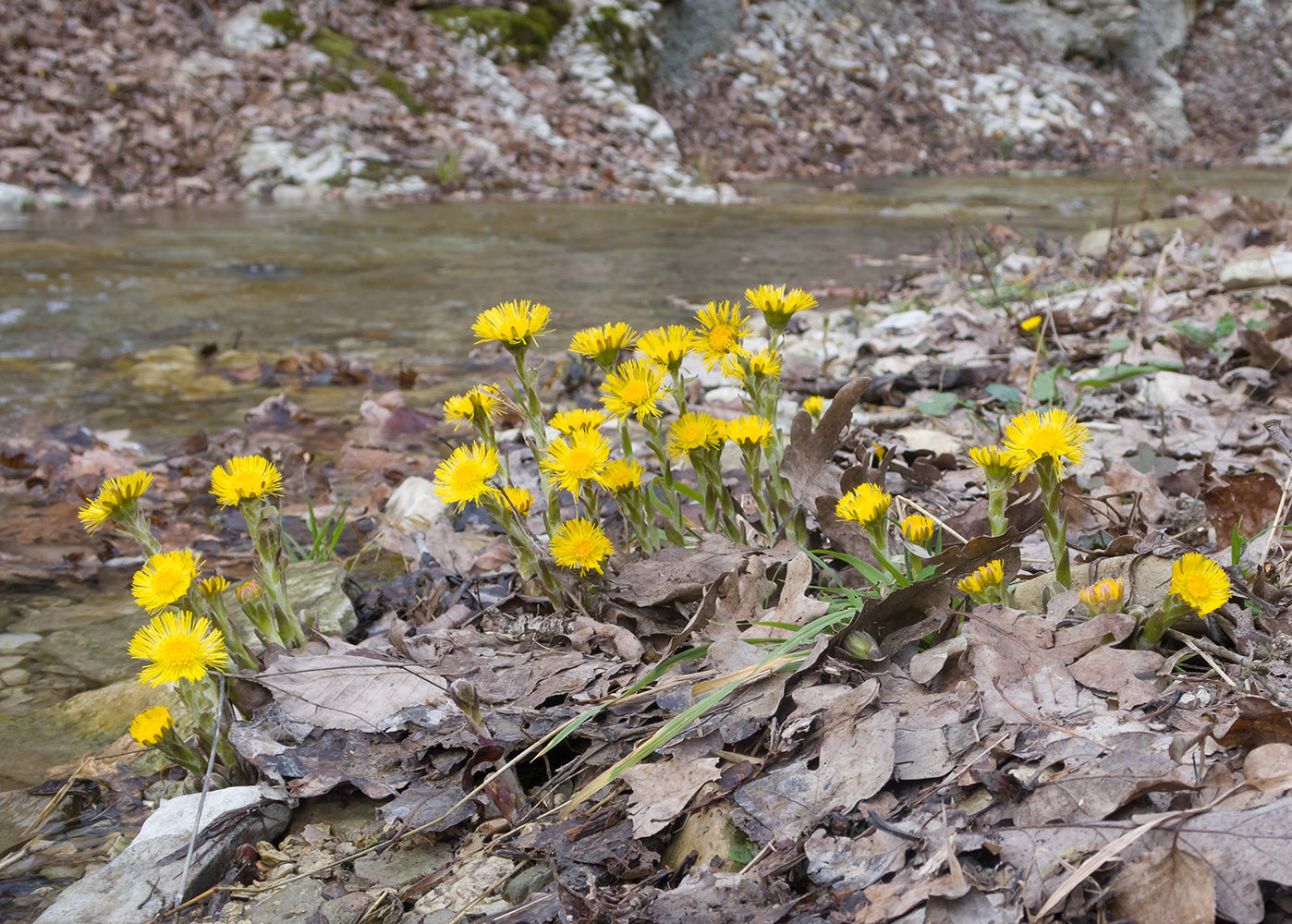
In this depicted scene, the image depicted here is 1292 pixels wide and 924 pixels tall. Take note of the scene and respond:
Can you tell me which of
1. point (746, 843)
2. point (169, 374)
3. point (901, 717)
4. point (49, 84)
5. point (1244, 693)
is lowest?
point (169, 374)

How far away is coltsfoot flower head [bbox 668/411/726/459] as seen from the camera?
166 cm

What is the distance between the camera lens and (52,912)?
4.37ft

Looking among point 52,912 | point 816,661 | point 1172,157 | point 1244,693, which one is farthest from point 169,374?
point 1172,157

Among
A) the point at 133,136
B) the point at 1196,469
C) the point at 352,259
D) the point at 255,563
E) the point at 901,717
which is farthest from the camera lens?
the point at 133,136

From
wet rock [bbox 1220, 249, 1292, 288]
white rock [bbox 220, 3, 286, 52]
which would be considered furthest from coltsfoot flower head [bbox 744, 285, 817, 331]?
white rock [bbox 220, 3, 286, 52]

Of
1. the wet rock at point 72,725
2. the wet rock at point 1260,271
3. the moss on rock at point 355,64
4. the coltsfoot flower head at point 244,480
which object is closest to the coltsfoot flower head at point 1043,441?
the coltsfoot flower head at point 244,480

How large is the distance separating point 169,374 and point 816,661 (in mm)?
4203

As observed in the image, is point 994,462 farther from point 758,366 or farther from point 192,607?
point 192,607

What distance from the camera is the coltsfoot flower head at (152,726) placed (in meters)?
1.53

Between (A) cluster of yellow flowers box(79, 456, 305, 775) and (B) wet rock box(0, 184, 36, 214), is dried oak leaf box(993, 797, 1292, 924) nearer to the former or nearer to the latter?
(A) cluster of yellow flowers box(79, 456, 305, 775)

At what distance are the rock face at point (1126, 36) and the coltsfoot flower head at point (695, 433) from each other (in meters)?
17.3

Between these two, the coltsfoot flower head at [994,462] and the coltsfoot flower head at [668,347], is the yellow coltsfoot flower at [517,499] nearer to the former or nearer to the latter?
the coltsfoot flower head at [668,347]

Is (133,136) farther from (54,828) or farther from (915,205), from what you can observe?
(54,828)

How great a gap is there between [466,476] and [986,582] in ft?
2.93
